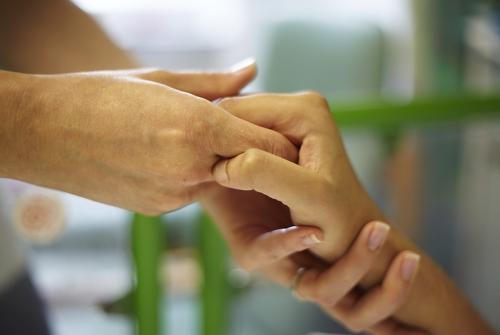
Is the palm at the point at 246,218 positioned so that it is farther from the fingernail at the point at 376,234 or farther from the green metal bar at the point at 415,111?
the green metal bar at the point at 415,111

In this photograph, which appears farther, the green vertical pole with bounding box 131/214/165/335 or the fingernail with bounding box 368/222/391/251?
the green vertical pole with bounding box 131/214/165/335

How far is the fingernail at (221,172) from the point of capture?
65cm

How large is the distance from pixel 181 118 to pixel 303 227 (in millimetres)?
209

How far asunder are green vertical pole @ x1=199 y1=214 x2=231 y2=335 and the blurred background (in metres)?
0.01

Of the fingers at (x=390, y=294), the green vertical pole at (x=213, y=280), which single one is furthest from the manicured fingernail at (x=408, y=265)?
the green vertical pole at (x=213, y=280)

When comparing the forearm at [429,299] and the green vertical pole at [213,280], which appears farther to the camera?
the green vertical pole at [213,280]

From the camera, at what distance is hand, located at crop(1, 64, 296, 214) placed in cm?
64

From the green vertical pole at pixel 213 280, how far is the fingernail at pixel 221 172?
0.56m

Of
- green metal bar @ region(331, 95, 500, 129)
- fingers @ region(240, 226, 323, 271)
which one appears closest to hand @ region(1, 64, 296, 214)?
fingers @ region(240, 226, 323, 271)

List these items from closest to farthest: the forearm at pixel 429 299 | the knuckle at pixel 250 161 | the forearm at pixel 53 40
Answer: the knuckle at pixel 250 161 → the forearm at pixel 429 299 → the forearm at pixel 53 40

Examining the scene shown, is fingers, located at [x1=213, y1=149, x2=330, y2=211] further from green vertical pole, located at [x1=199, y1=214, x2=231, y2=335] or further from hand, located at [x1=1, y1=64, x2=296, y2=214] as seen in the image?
green vertical pole, located at [x1=199, y1=214, x2=231, y2=335]

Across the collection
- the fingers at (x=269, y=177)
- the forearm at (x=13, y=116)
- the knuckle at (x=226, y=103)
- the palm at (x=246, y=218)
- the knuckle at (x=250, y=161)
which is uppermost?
the forearm at (x=13, y=116)

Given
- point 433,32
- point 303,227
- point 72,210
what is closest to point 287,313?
point 72,210

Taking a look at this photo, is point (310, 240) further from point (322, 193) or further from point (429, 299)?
point (429, 299)
